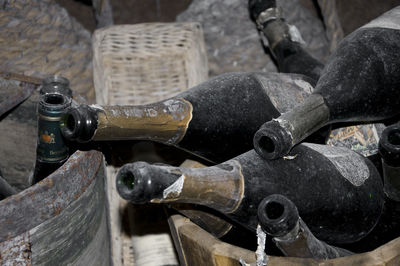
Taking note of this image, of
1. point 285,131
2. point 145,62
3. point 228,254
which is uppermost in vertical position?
point 285,131

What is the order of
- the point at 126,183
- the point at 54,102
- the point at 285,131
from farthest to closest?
the point at 54,102
the point at 285,131
the point at 126,183

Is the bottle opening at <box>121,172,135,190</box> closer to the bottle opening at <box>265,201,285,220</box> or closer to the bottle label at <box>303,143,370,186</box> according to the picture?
the bottle opening at <box>265,201,285,220</box>

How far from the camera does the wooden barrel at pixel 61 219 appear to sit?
0.67 m

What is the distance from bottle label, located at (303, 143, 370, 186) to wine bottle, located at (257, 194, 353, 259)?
0.49ft

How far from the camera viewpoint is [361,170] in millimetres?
786

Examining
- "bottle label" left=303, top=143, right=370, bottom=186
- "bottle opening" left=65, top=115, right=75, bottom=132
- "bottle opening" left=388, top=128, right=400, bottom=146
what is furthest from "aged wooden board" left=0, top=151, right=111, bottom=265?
"bottle opening" left=388, top=128, right=400, bottom=146

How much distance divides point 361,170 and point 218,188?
0.96ft

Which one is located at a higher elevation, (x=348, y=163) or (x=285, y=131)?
(x=285, y=131)

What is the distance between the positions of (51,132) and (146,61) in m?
0.55

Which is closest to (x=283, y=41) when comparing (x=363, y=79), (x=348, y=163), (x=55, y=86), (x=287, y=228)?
(x=363, y=79)

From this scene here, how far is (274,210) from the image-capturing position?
60 centimetres

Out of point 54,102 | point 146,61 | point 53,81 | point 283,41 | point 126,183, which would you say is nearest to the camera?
point 126,183

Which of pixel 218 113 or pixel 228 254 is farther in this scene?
pixel 218 113

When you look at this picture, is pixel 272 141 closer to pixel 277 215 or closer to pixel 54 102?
pixel 277 215
